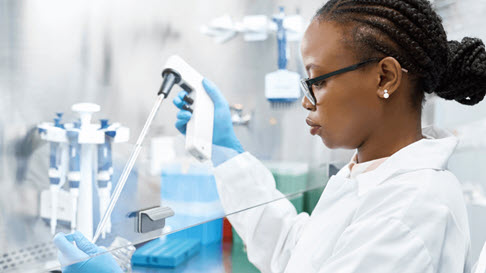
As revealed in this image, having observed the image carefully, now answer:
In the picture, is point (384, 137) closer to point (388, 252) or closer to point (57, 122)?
point (388, 252)

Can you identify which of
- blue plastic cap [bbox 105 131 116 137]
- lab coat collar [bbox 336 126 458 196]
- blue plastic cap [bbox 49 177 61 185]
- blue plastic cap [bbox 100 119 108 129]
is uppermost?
blue plastic cap [bbox 100 119 108 129]

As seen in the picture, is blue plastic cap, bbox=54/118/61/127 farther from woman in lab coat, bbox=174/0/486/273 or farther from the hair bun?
the hair bun

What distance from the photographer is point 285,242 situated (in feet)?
4.02

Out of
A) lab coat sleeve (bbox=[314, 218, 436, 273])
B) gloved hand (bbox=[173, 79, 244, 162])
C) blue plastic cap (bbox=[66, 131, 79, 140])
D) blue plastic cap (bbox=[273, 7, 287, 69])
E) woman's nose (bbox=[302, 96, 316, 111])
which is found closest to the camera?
lab coat sleeve (bbox=[314, 218, 436, 273])

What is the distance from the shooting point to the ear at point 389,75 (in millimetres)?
872

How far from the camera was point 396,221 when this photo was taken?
773 mm

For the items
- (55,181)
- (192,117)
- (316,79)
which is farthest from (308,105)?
(55,181)

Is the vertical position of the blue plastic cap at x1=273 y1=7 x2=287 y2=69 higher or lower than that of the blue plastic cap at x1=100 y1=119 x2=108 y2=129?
higher

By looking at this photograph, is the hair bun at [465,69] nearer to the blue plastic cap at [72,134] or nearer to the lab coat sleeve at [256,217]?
the lab coat sleeve at [256,217]

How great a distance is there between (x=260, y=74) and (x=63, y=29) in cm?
67

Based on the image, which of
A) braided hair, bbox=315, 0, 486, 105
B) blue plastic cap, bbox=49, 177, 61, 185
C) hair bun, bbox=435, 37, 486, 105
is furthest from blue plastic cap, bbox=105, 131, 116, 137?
hair bun, bbox=435, 37, 486, 105

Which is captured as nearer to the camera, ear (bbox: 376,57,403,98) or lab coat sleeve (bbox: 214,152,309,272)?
ear (bbox: 376,57,403,98)

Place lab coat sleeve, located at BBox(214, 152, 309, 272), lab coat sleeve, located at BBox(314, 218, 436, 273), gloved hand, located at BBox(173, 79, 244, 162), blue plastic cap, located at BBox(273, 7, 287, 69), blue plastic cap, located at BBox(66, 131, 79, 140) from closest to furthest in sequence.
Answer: lab coat sleeve, located at BBox(314, 218, 436, 273), blue plastic cap, located at BBox(66, 131, 79, 140), gloved hand, located at BBox(173, 79, 244, 162), lab coat sleeve, located at BBox(214, 152, 309, 272), blue plastic cap, located at BBox(273, 7, 287, 69)

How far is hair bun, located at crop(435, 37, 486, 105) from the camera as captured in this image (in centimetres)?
95
